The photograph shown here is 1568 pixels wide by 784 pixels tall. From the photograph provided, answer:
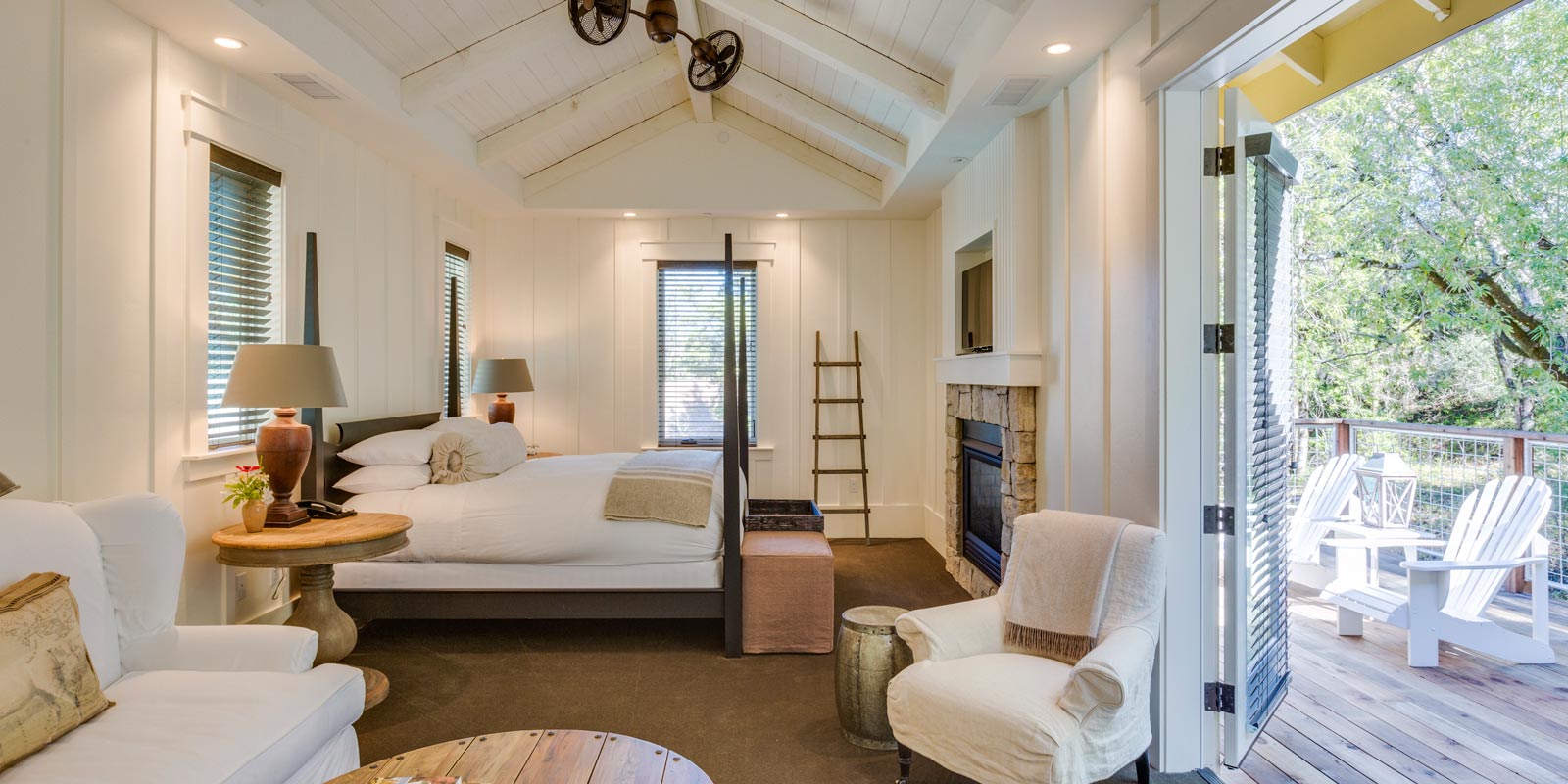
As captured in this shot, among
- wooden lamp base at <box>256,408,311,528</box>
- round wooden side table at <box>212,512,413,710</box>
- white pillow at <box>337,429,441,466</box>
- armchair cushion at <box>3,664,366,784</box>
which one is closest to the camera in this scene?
armchair cushion at <box>3,664,366,784</box>

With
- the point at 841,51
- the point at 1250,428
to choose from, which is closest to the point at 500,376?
the point at 841,51

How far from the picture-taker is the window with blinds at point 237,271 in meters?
3.17

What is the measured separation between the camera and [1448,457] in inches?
187

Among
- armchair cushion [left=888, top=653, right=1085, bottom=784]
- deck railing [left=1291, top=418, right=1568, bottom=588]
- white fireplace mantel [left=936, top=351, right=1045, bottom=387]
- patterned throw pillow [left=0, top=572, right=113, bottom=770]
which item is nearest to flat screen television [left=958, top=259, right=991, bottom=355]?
white fireplace mantel [left=936, top=351, right=1045, bottom=387]

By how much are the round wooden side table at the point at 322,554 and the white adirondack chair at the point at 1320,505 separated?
471cm

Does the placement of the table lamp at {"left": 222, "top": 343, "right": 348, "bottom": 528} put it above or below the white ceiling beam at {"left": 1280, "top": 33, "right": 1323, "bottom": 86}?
below

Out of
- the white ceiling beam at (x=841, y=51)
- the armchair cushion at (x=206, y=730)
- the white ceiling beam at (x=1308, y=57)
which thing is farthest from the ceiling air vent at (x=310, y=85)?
the white ceiling beam at (x=1308, y=57)

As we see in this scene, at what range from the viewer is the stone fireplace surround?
12.2ft

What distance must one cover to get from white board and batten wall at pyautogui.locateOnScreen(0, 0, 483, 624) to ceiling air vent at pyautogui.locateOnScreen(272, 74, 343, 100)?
0.17 meters

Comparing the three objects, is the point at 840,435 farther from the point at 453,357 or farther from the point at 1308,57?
the point at 1308,57

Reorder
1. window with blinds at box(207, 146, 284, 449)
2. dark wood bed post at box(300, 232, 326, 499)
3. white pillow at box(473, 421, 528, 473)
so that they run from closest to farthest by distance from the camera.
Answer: window with blinds at box(207, 146, 284, 449) → dark wood bed post at box(300, 232, 326, 499) → white pillow at box(473, 421, 528, 473)

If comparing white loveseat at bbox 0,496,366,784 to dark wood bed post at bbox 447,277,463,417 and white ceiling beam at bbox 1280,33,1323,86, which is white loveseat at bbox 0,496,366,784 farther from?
white ceiling beam at bbox 1280,33,1323,86

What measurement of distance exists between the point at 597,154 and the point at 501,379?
181cm

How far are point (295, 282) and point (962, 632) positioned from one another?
3.43 m
